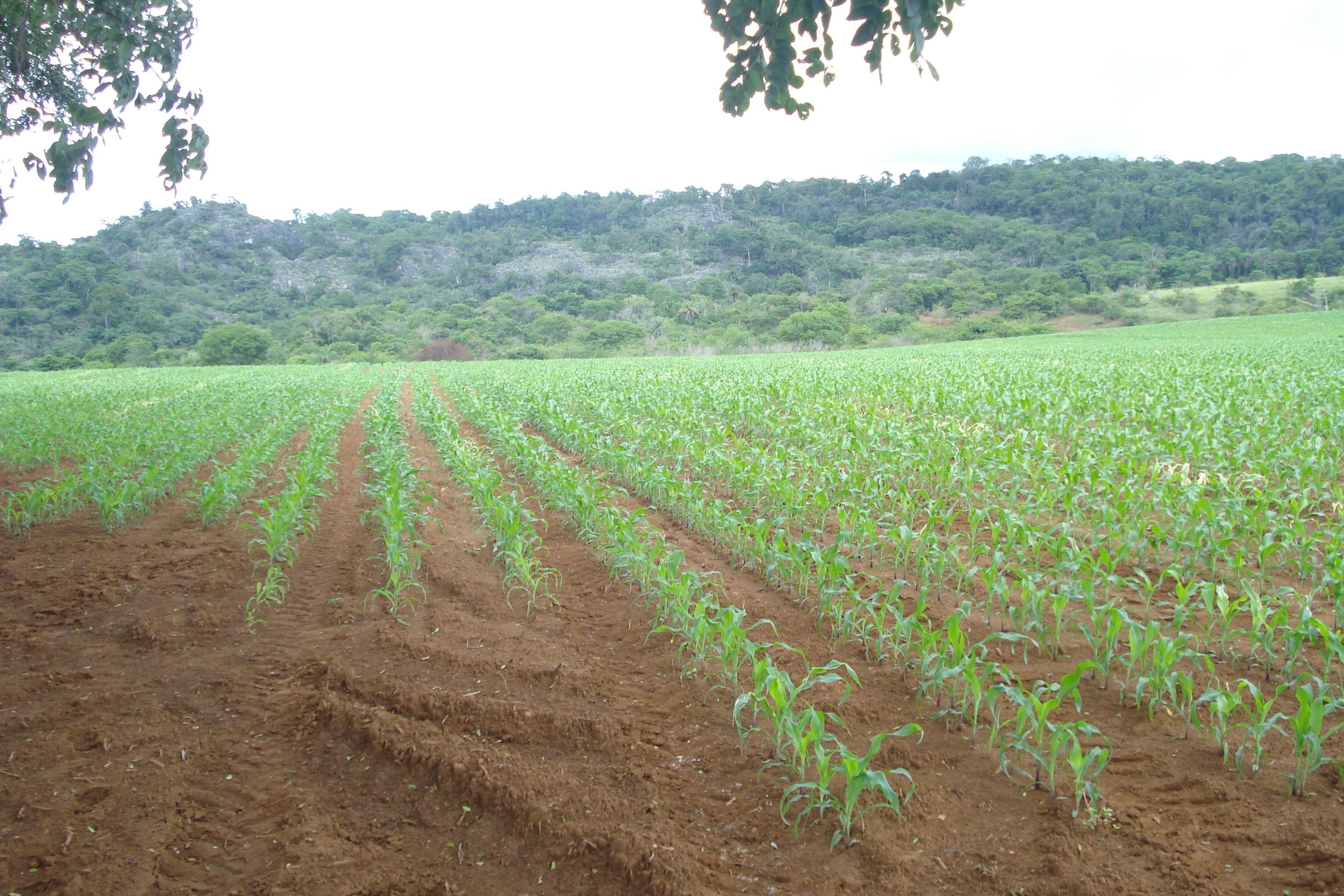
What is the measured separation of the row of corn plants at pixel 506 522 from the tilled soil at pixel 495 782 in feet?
1.82

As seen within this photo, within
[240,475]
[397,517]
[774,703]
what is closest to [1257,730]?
[774,703]

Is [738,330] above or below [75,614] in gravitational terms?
above

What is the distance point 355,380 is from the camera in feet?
86.3

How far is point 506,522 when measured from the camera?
525 centimetres

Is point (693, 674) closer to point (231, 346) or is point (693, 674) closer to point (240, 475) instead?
point (240, 475)

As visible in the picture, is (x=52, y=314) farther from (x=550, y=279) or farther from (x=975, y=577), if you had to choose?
(x=975, y=577)

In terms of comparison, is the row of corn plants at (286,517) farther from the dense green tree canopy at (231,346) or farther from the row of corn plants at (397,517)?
the dense green tree canopy at (231,346)

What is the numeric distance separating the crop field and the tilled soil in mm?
15

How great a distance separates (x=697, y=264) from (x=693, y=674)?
93832 mm

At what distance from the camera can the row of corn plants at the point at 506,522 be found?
15.8 ft

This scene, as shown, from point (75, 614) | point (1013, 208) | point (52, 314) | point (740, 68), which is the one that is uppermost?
point (1013, 208)

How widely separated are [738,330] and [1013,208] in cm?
5845

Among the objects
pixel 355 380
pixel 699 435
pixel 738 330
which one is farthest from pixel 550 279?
pixel 699 435

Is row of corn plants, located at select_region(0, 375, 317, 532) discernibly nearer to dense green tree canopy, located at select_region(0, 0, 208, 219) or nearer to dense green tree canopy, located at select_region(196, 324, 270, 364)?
dense green tree canopy, located at select_region(0, 0, 208, 219)
